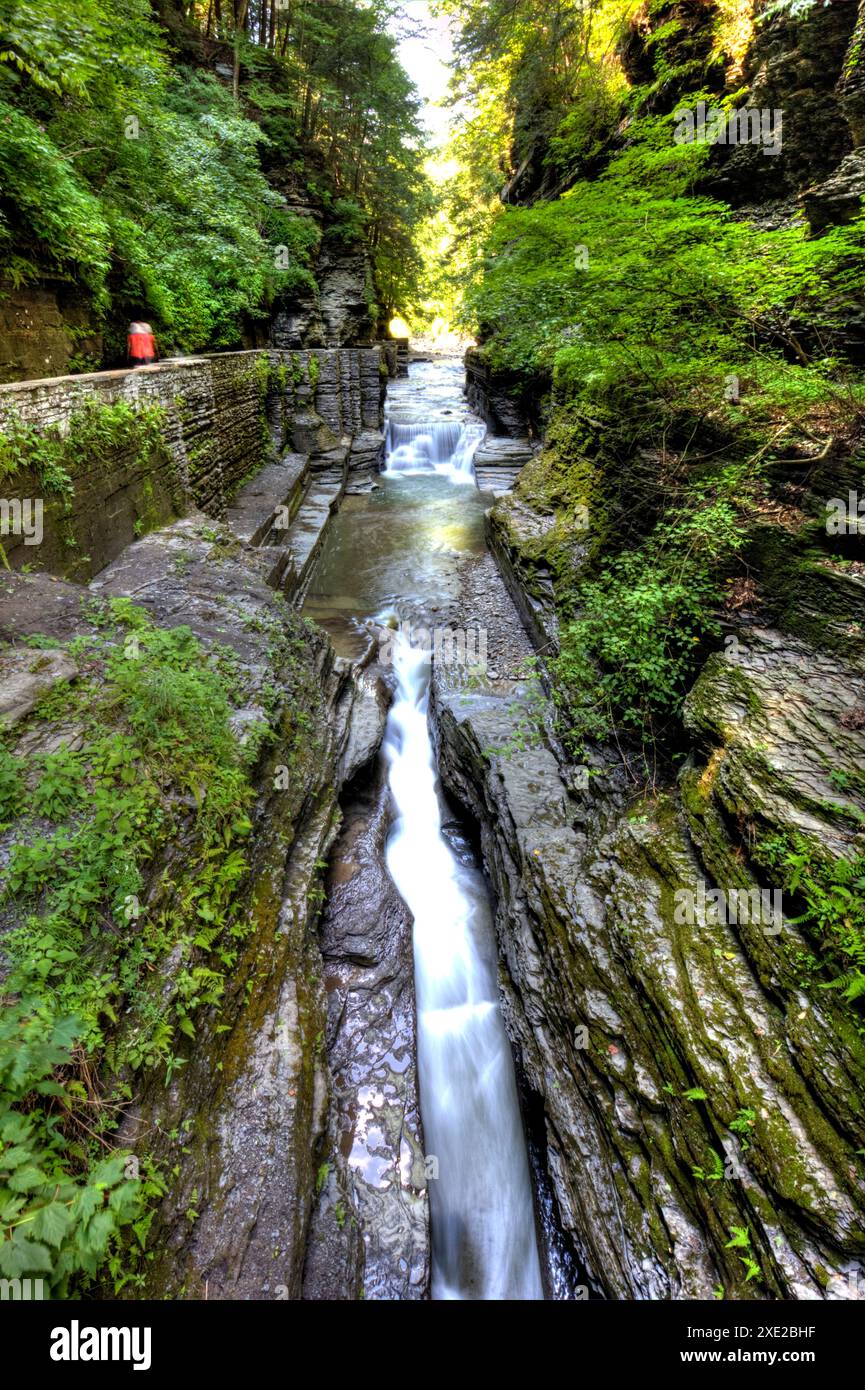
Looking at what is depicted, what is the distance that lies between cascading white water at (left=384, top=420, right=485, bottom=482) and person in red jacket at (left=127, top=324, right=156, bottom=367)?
10.3 metres

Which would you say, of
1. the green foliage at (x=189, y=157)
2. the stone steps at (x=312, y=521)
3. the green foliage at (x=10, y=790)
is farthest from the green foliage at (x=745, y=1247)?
the green foliage at (x=189, y=157)

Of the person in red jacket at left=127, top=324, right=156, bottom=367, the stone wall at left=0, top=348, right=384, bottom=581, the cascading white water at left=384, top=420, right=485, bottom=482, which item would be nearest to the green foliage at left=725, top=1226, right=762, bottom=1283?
the stone wall at left=0, top=348, right=384, bottom=581

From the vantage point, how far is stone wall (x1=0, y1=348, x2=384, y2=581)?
15.4ft

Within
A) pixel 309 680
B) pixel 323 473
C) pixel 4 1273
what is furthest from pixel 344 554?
pixel 4 1273

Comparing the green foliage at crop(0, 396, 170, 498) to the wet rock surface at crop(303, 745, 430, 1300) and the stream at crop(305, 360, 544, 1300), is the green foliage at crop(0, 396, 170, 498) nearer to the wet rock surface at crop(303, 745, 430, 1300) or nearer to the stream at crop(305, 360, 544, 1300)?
the stream at crop(305, 360, 544, 1300)

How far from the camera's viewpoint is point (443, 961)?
545cm

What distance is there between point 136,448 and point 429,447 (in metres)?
13.3

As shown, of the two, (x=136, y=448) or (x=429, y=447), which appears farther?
(x=429, y=447)

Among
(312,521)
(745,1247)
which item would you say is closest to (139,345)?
(312,521)

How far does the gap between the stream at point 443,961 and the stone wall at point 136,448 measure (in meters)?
2.73

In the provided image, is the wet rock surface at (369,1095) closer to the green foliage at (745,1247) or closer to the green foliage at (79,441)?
the green foliage at (745,1247)

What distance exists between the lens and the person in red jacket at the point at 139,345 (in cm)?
750

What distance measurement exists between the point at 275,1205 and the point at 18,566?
502 centimetres

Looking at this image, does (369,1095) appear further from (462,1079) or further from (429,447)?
(429,447)
